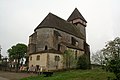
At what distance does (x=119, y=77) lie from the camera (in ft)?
49.2

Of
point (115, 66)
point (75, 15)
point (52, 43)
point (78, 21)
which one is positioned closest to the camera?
point (115, 66)

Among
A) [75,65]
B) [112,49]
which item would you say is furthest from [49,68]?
[112,49]

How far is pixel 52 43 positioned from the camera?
52.6 metres

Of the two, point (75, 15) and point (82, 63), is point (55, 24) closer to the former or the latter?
point (82, 63)

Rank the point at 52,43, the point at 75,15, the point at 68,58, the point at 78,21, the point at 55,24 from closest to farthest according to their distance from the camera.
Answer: the point at 68,58 < the point at 52,43 < the point at 55,24 < the point at 78,21 < the point at 75,15

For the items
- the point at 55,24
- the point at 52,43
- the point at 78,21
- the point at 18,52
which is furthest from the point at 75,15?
the point at 18,52

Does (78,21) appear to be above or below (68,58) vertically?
above

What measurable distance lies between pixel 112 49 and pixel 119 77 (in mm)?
35573

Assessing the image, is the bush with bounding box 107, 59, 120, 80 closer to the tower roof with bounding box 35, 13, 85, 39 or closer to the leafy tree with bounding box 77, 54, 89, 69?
the leafy tree with bounding box 77, 54, 89, 69

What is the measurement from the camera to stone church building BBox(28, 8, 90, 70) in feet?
160

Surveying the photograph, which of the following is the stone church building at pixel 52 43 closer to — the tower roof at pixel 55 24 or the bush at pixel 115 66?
the tower roof at pixel 55 24

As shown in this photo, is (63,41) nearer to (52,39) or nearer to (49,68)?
(52,39)

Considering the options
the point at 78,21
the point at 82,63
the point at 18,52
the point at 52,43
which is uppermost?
the point at 78,21

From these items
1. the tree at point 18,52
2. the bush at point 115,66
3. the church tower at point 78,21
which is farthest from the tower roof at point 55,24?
the bush at point 115,66
